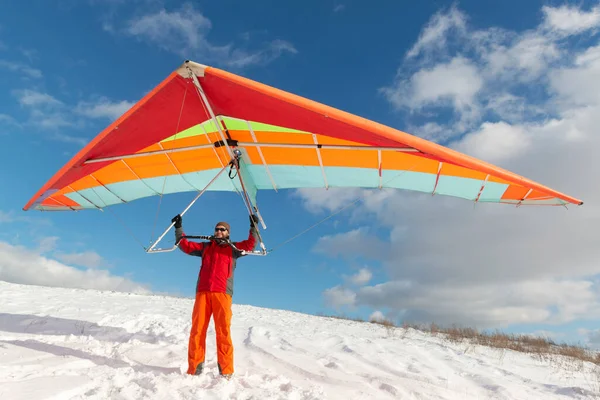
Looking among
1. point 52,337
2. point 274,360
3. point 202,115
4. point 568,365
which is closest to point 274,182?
point 202,115

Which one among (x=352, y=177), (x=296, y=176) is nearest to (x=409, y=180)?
Result: (x=352, y=177)

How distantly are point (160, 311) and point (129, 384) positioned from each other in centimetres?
498

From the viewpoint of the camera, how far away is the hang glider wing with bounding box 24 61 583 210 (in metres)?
4.12

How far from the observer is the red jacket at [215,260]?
436 centimetres

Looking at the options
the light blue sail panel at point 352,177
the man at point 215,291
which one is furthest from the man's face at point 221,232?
the light blue sail panel at point 352,177

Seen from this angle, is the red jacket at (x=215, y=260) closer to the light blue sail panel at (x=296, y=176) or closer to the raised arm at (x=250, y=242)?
the raised arm at (x=250, y=242)

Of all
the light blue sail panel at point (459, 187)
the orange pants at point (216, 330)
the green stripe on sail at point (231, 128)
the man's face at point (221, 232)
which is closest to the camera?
the orange pants at point (216, 330)

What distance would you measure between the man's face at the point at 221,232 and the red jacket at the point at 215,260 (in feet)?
0.35

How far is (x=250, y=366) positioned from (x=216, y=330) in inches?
27.7

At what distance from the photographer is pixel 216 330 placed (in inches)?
167

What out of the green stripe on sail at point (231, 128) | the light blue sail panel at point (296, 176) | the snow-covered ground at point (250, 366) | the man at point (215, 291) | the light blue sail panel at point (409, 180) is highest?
the green stripe on sail at point (231, 128)

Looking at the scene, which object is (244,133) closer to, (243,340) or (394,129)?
(394,129)

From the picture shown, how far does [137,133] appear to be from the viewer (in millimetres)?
5020

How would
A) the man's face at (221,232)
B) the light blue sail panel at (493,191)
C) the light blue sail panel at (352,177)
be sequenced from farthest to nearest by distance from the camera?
the light blue sail panel at (352,177), the light blue sail panel at (493,191), the man's face at (221,232)
